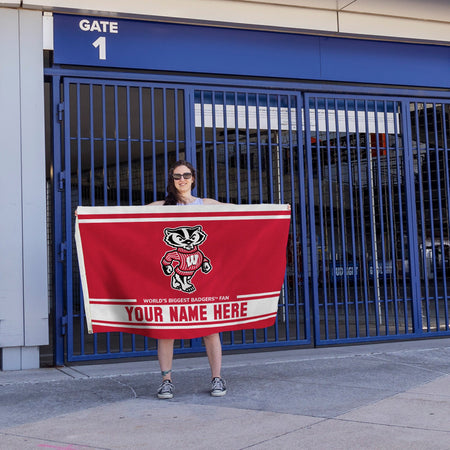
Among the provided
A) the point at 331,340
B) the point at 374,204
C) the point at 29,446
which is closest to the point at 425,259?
the point at 374,204

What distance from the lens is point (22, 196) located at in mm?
6227

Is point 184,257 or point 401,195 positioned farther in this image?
point 401,195

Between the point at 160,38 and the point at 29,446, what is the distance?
455 centimetres

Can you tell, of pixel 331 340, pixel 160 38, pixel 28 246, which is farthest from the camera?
pixel 331 340

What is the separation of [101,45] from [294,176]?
2513mm

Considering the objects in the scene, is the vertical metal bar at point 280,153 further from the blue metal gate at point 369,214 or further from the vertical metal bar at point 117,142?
the vertical metal bar at point 117,142

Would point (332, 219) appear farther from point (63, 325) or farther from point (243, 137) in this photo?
point (63, 325)

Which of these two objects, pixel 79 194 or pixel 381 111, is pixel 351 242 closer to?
pixel 381 111

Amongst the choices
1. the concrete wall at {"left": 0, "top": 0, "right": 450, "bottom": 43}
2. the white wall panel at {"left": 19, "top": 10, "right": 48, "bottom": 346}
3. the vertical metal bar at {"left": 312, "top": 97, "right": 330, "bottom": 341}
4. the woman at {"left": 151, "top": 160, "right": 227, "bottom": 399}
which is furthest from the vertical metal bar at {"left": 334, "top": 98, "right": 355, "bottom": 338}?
the white wall panel at {"left": 19, "top": 10, "right": 48, "bottom": 346}

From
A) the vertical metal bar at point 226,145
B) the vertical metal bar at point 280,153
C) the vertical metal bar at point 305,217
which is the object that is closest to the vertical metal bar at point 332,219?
the vertical metal bar at point 305,217

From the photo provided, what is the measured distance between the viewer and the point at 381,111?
307 inches

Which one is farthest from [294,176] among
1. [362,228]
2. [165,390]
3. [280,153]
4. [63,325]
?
[165,390]

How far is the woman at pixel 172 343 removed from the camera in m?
4.81

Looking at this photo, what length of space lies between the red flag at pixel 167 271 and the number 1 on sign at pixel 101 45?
2316 millimetres
